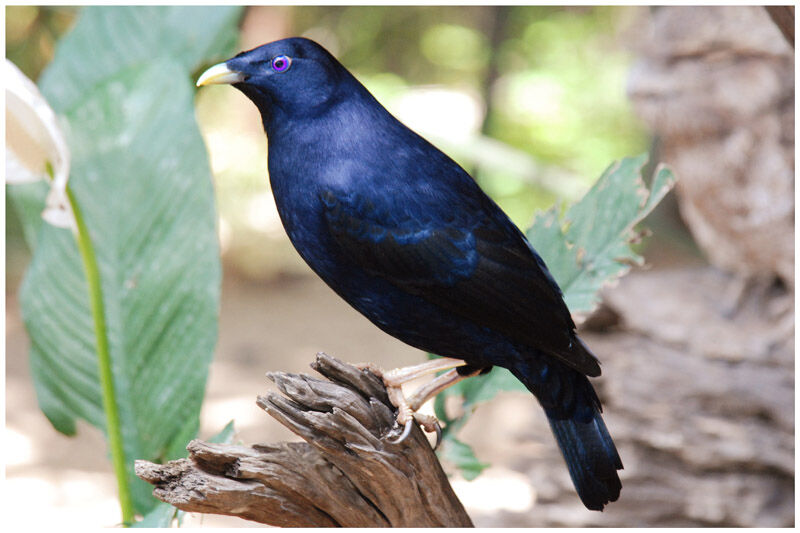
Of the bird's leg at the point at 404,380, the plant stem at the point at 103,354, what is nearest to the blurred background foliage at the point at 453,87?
the plant stem at the point at 103,354

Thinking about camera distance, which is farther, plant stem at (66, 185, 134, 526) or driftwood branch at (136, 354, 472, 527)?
plant stem at (66, 185, 134, 526)

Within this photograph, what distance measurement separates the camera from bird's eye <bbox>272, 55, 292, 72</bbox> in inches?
50.7

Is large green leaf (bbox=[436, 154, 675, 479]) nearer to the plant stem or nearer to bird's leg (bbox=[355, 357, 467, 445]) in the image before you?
bird's leg (bbox=[355, 357, 467, 445])

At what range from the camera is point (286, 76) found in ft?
4.23

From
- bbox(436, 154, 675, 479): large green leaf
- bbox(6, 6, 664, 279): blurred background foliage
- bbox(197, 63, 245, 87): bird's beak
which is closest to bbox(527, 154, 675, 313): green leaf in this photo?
bbox(436, 154, 675, 479): large green leaf

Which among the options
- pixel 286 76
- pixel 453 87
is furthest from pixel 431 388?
pixel 453 87

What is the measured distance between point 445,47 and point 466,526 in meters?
5.17

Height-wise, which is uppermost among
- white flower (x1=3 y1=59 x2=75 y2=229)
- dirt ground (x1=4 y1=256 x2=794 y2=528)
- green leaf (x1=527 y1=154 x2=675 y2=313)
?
white flower (x1=3 y1=59 x2=75 y2=229)

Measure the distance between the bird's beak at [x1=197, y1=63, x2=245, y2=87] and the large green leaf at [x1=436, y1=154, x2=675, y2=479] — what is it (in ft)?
2.45

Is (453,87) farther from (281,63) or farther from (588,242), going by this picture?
(281,63)

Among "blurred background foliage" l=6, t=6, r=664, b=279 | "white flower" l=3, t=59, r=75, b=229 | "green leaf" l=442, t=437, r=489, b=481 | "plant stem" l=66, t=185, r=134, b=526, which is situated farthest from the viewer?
"blurred background foliage" l=6, t=6, r=664, b=279

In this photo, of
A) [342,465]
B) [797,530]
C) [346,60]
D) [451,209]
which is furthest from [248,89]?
[346,60]

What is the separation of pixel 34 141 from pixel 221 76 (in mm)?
466

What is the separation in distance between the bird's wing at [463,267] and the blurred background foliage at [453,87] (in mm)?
3648
